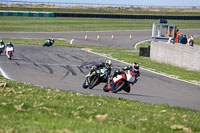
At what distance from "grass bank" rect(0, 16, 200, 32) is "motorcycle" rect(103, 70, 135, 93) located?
4794cm

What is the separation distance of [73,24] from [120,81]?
57.5 metres

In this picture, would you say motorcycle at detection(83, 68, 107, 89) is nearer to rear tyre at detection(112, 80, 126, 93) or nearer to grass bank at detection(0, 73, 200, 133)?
rear tyre at detection(112, 80, 126, 93)

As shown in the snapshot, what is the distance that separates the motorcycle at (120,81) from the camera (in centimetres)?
1772

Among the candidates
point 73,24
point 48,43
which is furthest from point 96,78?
point 73,24

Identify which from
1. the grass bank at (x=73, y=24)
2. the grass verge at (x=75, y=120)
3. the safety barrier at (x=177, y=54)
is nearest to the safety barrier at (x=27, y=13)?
the grass bank at (x=73, y=24)

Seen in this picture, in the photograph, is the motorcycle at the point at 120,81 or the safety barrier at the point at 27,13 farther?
the safety barrier at the point at 27,13

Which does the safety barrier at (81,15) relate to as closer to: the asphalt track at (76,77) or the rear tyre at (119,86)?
the asphalt track at (76,77)

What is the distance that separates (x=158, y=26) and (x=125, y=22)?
131ft

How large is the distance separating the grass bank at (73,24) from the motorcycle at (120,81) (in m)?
47.9

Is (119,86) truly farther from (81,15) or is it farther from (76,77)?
(81,15)

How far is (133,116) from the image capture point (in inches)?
390

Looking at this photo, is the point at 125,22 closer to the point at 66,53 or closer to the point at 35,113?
the point at 66,53

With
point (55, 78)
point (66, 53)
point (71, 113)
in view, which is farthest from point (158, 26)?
point (71, 113)

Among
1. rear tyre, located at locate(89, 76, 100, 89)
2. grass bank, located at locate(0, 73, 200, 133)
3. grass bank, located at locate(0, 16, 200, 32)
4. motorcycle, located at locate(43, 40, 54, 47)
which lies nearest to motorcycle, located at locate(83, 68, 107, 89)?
rear tyre, located at locate(89, 76, 100, 89)
